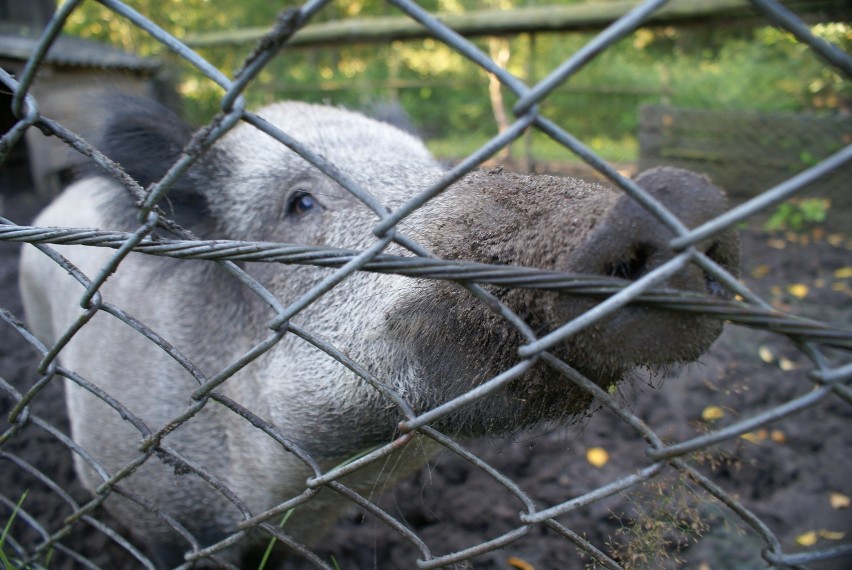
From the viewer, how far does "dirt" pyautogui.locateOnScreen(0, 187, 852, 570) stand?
245cm

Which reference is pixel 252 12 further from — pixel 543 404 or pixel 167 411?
pixel 543 404

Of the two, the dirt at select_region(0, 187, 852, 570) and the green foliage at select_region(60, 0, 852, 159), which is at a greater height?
the green foliage at select_region(60, 0, 852, 159)

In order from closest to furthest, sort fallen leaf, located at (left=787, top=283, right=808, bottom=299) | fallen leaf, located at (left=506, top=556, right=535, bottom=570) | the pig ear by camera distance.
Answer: the pig ear → fallen leaf, located at (left=506, top=556, right=535, bottom=570) → fallen leaf, located at (left=787, top=283, right=808, bottom=299)

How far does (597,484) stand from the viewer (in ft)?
9.48

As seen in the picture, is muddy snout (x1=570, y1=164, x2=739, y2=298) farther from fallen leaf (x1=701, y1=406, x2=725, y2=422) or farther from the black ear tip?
fallen leaf (x1=701, y1=406, x2=725, y2=422)

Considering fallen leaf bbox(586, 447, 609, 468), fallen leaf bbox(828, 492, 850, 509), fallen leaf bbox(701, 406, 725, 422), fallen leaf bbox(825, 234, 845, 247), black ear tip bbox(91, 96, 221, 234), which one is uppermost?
black ear tip bbox(91, 96, 221, 234)

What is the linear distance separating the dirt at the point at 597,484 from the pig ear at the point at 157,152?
3.49 feet

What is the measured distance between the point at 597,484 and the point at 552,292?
7.73ft

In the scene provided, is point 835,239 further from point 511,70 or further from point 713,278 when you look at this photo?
point 511,70

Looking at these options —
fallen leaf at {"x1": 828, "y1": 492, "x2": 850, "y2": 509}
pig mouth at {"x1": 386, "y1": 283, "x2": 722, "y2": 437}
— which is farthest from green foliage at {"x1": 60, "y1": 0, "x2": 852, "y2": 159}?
pig mouth at {"x1": 386, "y1": 283, "x2": 722, "y2": 437}

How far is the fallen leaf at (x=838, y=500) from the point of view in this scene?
2632 mm

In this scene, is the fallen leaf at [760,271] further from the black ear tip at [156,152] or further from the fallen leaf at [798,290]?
the black ear tip at [156,152]

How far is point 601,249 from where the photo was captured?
0.84 meters

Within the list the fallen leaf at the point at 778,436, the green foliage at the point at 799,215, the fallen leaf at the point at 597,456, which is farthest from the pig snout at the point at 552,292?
the green foliage at the point at 799,215
